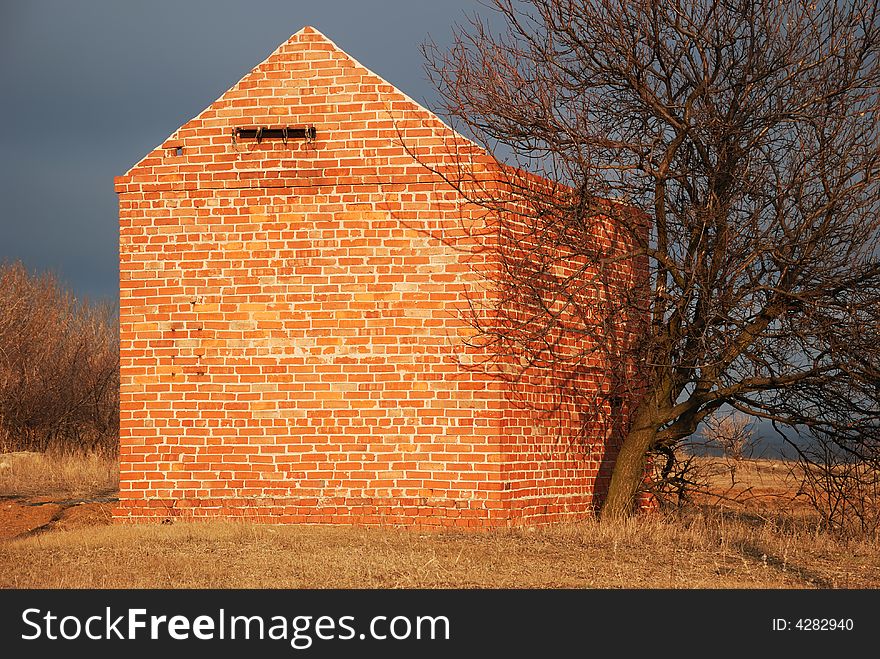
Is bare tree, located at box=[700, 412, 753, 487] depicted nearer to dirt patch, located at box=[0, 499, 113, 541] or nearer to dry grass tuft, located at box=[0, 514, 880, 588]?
dry grass tuft, located at box=[0, 514, 880, 588]

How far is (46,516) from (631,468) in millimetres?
7936

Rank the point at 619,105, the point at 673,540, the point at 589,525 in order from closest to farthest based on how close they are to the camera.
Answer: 1. the point at 673,540
2. the point at 589,525
3. the point at 619,105

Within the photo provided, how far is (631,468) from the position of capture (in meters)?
12.9

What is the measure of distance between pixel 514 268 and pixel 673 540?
3.54 metres

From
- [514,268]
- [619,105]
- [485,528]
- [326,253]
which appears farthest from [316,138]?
[485,528]

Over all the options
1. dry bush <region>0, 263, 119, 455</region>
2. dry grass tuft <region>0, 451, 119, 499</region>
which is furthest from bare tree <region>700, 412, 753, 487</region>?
dry bush <region>0, 263, 119, 455</region>

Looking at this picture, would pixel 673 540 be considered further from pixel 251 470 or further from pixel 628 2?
pixel 628 2

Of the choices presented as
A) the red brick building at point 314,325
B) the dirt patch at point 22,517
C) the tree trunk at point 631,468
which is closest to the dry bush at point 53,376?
the dirt patch at point 22,517

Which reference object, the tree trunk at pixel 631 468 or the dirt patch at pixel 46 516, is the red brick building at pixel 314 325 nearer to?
the tree trunk at pixel 631 468

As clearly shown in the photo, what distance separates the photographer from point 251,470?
40.6 feet

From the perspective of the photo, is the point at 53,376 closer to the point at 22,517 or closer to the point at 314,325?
the point at 22,517

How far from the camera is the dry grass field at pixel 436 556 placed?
8.81 m

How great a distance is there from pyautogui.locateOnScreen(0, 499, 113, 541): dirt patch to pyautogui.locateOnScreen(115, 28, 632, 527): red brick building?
1.24 meters

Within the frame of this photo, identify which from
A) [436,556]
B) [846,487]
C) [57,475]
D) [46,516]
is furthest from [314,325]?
[57,475]
